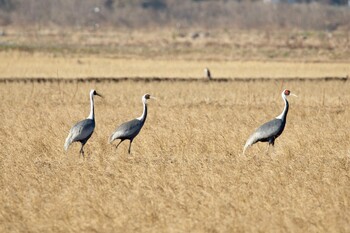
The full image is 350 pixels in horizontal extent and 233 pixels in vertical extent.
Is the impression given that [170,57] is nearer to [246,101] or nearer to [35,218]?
[246,101]

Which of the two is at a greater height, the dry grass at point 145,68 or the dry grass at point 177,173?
the dry grass at point 145,68

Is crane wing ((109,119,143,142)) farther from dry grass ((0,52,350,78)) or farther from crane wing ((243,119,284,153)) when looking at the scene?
dry grass ((0,52,350,78))

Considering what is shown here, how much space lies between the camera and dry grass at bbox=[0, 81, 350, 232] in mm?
9641

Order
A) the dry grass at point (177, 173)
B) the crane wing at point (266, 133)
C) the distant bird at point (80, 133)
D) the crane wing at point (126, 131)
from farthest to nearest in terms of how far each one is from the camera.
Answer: the crane wing at point (126, 131) < the crane wing at point (266, 133) < the distant bird at point (80, 133) < the dry grass at point (177, 173)

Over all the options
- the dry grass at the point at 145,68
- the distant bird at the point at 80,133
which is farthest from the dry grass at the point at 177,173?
the dry grass at the point at 145,68

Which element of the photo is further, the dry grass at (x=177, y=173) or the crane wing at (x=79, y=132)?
the crane wing at (x=79, y=132)

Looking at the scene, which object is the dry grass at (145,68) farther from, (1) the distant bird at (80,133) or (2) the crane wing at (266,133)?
(2) the crane wing at (266,133)

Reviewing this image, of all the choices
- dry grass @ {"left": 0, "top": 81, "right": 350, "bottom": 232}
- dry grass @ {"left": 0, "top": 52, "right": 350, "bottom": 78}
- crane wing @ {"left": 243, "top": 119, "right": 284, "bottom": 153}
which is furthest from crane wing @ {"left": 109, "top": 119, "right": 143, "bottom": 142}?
dry grass @ {"left": 0, "top": 52, "right": 350, "bottom": 78}

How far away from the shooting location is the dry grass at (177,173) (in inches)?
380

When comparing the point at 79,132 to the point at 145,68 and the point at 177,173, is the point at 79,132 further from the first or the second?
the point at 145,68

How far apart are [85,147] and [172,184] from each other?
426 centimetres

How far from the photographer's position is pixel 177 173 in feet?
40.3

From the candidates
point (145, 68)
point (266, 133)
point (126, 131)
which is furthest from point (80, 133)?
point (145, 68)

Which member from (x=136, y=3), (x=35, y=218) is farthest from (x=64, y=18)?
(x=35, y=218)
